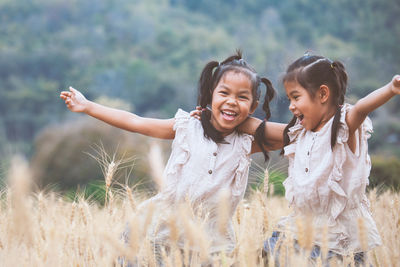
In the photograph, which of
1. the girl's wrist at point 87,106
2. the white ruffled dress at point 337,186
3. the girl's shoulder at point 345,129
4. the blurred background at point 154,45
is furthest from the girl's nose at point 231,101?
the blurred background at point 154,45

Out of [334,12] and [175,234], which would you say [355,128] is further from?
[334,12]

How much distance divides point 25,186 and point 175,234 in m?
0.54

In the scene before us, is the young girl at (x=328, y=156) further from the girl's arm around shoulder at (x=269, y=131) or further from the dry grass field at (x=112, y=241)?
the dry grass field at (x=112, y=241)

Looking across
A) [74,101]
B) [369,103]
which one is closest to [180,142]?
[74,101]

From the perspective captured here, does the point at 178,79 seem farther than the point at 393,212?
Yes

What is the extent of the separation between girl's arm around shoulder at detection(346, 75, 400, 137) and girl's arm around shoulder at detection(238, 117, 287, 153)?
478 mm

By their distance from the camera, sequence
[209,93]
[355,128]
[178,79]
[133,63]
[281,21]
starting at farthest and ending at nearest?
[281,21] → [133,63] → [178,79] → [209,93] → [355,128]

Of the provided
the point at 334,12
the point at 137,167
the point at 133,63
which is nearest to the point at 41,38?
the point at 133,63

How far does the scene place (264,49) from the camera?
27.6 m

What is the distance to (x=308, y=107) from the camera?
2.82 metres

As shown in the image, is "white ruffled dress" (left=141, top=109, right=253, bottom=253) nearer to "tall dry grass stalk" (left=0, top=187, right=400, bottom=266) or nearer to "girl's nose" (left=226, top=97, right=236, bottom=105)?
"girl's nose" (left=226, top=97, right=236, bottom=105)

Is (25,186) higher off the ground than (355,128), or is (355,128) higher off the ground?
(355,128)

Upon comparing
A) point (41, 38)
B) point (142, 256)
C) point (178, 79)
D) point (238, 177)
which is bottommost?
point (142, 256)

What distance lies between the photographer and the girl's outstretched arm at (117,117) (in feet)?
10.1
